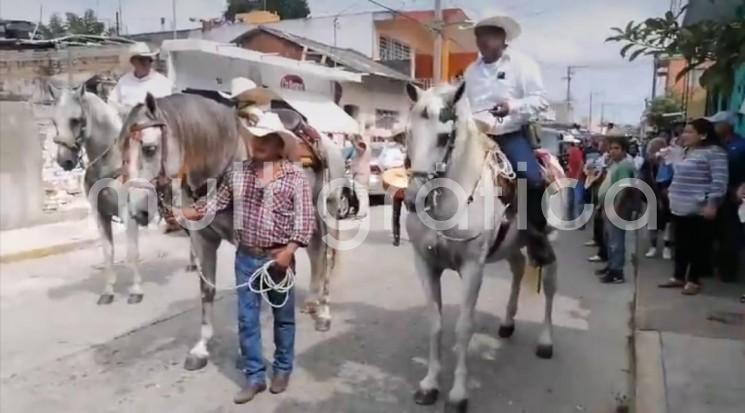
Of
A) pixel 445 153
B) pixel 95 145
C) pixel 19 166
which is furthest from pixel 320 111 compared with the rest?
pixel 445 153

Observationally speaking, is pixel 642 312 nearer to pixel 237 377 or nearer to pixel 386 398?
pixel 386 398

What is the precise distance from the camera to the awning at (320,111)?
19281mm

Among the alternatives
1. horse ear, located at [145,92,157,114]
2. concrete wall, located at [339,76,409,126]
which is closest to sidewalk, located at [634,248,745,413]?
horse ear, located at [145,92,157,114]

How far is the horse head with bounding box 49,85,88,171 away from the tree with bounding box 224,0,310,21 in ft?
123

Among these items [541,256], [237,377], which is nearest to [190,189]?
[237,377]

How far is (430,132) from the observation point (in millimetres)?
3811

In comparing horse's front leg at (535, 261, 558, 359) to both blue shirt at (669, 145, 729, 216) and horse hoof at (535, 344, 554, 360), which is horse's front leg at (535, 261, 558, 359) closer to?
→ horse hoof at (535, 344, 554, 360)

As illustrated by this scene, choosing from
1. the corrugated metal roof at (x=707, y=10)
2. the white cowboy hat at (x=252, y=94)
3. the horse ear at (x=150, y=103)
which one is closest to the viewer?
the corrugated metal roof at (x=707, y=10)

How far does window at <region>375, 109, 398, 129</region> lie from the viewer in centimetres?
2590

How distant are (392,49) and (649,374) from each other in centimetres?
2963

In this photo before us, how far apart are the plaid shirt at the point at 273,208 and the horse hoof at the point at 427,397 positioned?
1272 millimetres

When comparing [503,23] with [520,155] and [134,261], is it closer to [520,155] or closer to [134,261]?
[520,155]

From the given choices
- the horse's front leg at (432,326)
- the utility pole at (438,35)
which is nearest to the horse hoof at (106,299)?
the horse's front leg at (432,326)

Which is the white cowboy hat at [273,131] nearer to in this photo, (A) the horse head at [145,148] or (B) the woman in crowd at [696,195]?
(A) the horse head at [145,148]
